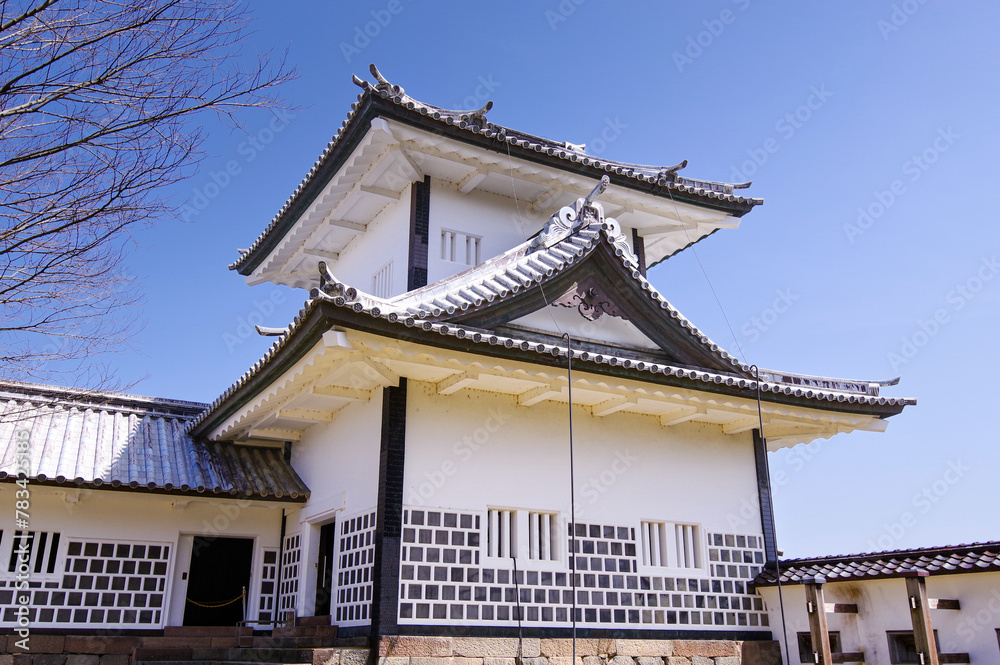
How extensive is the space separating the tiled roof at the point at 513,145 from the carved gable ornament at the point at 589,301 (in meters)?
3.06

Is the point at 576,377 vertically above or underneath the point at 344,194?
underneath

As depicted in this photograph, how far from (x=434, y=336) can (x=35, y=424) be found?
739 centimetres

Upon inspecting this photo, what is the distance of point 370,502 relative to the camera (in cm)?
1019

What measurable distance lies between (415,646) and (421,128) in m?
7.48

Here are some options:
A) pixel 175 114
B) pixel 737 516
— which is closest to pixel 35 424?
pixel 175 114

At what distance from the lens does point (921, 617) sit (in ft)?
30.4

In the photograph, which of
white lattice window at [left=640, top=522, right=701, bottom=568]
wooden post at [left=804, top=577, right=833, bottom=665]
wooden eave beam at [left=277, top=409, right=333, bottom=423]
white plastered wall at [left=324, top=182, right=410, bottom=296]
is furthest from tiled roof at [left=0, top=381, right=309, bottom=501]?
wooden post at [left=804, top=577, right=833, bottom=665]

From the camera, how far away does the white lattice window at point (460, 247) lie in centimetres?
1359

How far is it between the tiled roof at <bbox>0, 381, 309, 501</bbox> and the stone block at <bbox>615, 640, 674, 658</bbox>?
17.1ft

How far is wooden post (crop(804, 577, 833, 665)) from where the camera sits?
9797 mm

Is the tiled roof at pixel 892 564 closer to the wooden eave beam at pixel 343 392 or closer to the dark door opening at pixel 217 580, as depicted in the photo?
the wooden eave beam at pixel 343 392

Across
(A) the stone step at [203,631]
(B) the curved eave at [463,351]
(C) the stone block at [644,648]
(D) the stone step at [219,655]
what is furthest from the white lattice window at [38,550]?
(C) the stone block at [644,648]

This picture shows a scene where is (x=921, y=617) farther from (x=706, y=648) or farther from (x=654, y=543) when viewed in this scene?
(x=654, y=543)

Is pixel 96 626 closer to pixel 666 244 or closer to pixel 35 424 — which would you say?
pixel 35 424
